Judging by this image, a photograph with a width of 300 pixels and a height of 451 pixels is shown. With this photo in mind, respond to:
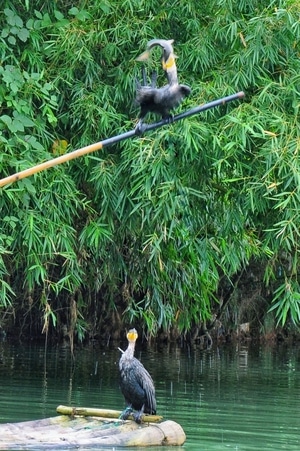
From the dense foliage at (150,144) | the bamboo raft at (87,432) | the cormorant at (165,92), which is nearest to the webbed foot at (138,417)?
the bamboo raft at (87,432)

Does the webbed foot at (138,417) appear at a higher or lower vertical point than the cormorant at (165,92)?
lower

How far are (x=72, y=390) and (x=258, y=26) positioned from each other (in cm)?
364

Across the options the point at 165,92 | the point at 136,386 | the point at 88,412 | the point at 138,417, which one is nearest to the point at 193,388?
the point at 136,386

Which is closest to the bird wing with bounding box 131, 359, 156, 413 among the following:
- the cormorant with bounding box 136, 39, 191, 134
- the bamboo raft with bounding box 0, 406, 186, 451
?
the bamboo raft with bounding box 0, 406, 186, 451

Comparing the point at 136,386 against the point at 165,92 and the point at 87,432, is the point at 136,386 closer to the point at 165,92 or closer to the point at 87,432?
the point at 87,432

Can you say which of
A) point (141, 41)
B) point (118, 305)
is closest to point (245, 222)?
point (141, 41)

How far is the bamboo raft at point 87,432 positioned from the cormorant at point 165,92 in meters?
2.14

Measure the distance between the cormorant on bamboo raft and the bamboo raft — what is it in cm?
32

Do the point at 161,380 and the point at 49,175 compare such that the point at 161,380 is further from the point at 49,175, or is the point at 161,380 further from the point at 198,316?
the point at 49,175

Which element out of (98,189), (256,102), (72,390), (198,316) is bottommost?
(72,390)

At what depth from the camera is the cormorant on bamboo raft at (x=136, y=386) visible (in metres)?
8.26

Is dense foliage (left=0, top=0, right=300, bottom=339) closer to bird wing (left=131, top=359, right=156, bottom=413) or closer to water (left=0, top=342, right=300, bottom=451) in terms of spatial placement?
water (left=0, top=342, right=300, bottom=451)

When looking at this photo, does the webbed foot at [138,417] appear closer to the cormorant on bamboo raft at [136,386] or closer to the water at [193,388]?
the cormorant on bamboo raft at [136,386]

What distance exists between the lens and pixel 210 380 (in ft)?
38.6
